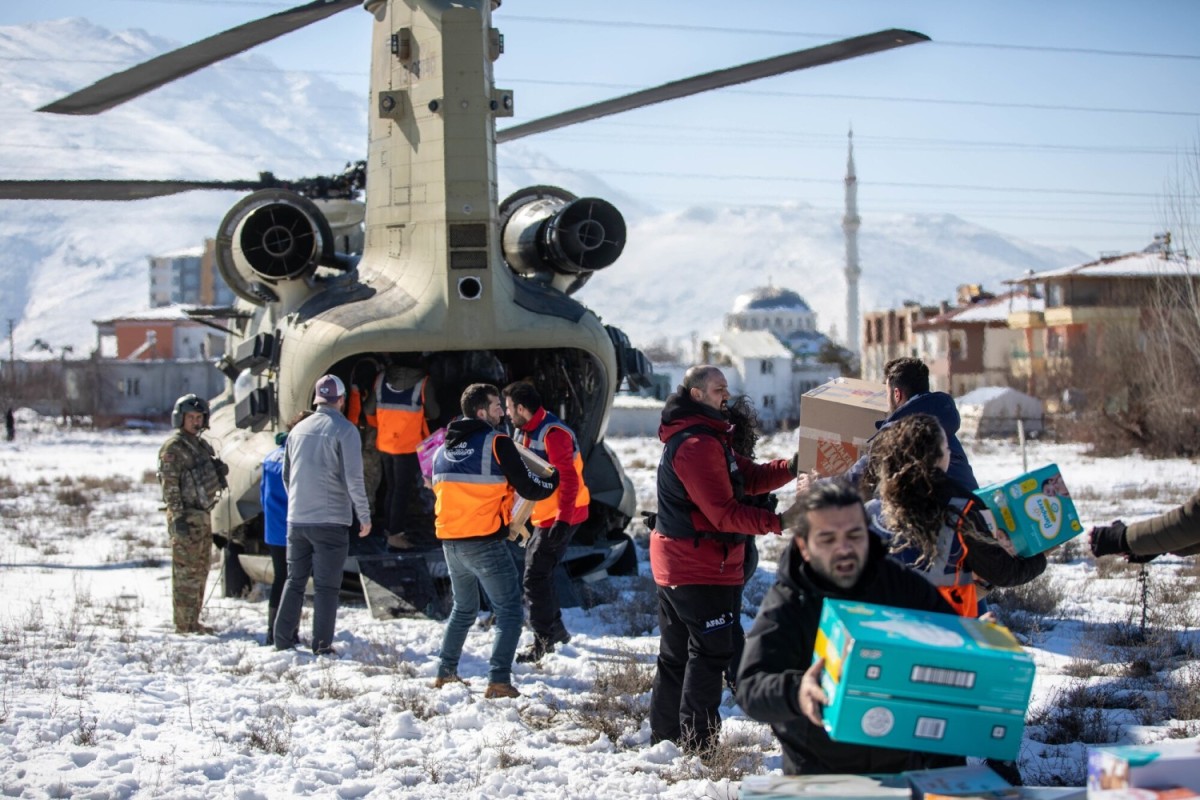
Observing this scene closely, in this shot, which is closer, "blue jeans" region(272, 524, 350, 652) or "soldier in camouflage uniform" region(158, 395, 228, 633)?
"blue jeans" region(272, 524, 350, 652)

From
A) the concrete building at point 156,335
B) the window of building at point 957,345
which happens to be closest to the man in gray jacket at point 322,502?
the window of building at point 957,345

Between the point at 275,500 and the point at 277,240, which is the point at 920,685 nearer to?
the point at 275,500

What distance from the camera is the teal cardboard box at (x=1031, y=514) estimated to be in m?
5.41

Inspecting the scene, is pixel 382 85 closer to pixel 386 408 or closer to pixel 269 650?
pixel 386 408

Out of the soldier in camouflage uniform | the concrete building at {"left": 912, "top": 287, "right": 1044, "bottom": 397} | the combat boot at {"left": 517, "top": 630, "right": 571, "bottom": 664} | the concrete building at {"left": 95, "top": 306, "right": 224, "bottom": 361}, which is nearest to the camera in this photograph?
the combat boot at {"left": 517, "top": 630, "right": 571, "bottom": 664}

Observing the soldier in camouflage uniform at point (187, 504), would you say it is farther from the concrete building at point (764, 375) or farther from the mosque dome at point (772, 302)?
the mosque dome at point (772, 302)

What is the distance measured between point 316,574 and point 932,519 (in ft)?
18.3

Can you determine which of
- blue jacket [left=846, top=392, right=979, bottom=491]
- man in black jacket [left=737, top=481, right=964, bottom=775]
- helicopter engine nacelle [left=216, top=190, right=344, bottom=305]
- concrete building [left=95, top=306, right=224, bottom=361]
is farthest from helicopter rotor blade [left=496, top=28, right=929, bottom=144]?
concrete building [left=95, top=306, right=224, bottom=361]

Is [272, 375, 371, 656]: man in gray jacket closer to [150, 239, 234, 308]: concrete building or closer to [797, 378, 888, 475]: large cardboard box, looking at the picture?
[797, 378, 888, 475]: large cardboard box

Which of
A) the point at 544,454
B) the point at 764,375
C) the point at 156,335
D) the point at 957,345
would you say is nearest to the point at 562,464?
the point at 544,454

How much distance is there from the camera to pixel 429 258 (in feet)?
37.8

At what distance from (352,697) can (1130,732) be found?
15.0 feet

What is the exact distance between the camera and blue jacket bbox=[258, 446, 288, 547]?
10.1 meters

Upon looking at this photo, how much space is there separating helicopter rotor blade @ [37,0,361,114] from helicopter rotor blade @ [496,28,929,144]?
6.89 ft
